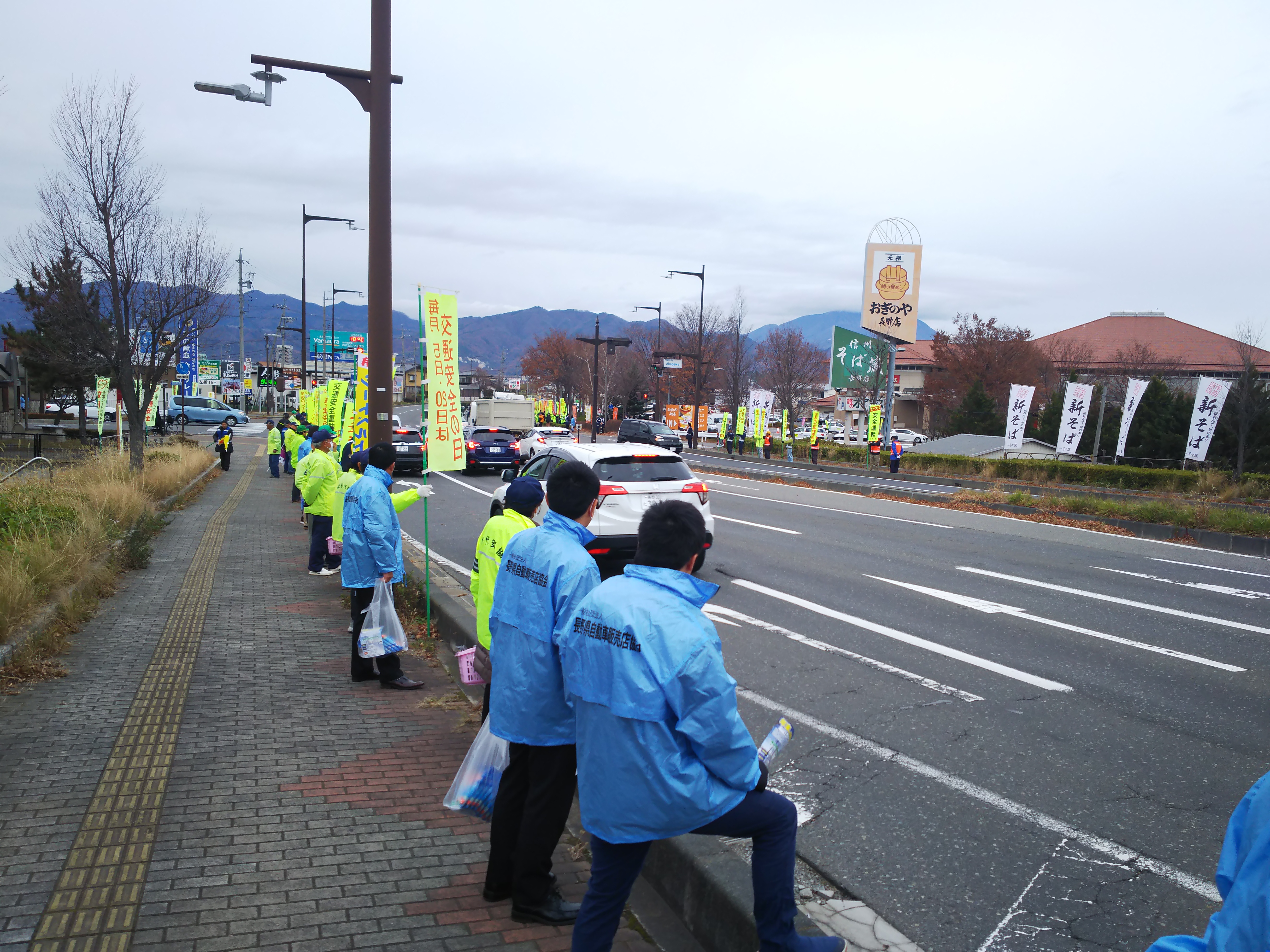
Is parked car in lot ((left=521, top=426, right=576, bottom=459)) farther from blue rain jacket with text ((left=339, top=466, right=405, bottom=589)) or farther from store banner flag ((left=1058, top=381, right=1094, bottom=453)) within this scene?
blue rain jacket with text ((left=339, top=466, right=405, bottom=589))

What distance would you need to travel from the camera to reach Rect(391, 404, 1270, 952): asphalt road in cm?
368

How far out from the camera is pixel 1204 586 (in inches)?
418

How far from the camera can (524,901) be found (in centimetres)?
333

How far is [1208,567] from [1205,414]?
16947mm

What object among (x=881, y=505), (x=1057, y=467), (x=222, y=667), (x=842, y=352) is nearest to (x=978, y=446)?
(x=842, y=352)

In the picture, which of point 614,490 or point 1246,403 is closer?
point 614,490

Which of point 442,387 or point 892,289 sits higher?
point 892,289

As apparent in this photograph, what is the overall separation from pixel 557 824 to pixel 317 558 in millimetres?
8119

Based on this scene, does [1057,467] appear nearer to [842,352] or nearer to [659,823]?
[842,352]

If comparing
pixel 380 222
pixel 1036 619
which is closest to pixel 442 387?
pixel 380 222

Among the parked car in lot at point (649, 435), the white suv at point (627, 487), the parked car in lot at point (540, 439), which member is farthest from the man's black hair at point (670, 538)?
the parked car in lot at point (649, 435)

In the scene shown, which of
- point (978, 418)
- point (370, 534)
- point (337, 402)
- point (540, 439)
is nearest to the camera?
point (370, 534)

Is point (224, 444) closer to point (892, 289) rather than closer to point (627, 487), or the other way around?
point (627, 487)

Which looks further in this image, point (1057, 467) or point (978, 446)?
point (978, 446)
